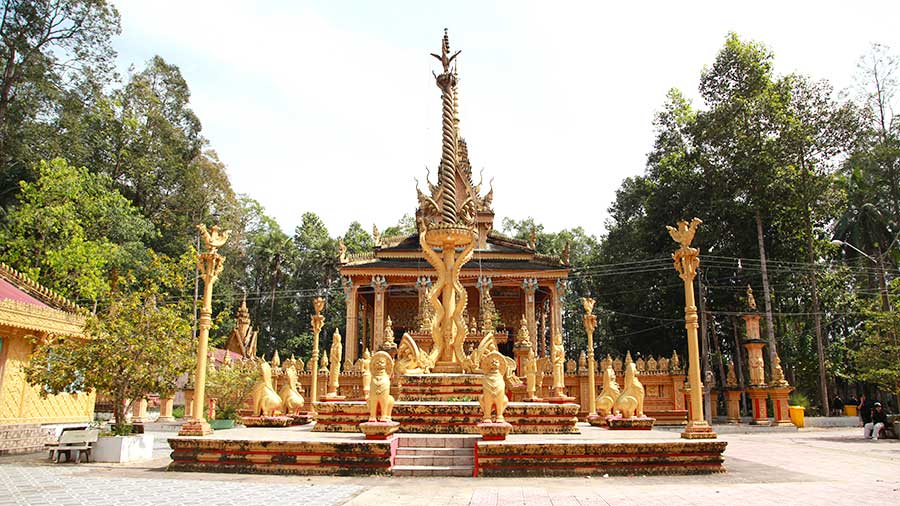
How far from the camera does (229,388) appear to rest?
64.0 feet

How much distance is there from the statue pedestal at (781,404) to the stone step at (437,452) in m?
17.3

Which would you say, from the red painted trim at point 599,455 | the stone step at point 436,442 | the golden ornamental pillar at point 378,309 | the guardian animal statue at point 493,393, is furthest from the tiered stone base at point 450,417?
the golden ornamental pillar at point 378,309

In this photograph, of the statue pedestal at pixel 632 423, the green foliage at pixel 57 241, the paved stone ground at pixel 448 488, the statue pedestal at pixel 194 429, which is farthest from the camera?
the green foliage at pixel 57 241

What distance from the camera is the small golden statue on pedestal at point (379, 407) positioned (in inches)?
355

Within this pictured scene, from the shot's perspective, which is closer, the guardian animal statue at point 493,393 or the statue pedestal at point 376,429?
the statue pedestal at point 376,429

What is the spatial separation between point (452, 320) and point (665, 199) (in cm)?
2430

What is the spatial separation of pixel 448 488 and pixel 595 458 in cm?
233

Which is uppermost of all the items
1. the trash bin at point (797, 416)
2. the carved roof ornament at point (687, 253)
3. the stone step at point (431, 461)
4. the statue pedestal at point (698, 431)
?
the carved roof ornament at point (687, 253)

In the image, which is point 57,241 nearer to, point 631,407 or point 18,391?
point 18,391

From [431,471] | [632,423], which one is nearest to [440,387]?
[431,471]

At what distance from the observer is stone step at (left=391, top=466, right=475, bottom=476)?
865cm

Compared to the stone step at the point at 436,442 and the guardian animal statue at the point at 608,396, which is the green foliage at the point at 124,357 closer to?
the stone step at the point at 436,442

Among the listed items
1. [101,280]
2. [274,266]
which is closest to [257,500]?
[101,280]

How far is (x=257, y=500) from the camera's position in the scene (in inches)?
256
